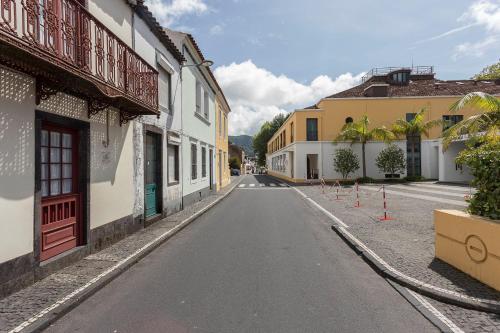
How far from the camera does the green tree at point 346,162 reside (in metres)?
30.2

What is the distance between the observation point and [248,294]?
14.7 feet

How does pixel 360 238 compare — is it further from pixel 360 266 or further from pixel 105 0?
pixel 105 0

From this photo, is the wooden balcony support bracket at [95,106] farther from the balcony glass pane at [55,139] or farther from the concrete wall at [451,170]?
the concrete wall at [451,170]

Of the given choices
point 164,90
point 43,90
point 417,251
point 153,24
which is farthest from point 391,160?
point 43,90

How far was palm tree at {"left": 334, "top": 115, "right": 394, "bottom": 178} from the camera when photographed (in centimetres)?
3003

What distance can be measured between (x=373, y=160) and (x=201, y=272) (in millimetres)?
29550

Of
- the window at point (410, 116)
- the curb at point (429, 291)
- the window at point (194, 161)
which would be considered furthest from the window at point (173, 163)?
the window at point (410, 116)

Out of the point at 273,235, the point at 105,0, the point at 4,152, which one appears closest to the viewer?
the point at 4,152

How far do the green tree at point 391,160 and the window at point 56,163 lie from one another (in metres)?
28.5

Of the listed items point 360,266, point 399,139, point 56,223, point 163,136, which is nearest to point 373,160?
point 399,139

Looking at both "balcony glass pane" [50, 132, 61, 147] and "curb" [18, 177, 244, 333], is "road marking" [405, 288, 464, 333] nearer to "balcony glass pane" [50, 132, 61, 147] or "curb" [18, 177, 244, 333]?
"curb" [18, 177, 244, 333]

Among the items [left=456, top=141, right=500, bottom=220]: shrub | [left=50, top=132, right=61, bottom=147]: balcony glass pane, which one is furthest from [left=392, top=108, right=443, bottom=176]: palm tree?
[left=50, top=132, right=61, bottom=147]: balcony glass pane

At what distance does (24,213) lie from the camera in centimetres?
454

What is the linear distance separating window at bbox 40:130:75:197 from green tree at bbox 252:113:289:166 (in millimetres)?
59740
